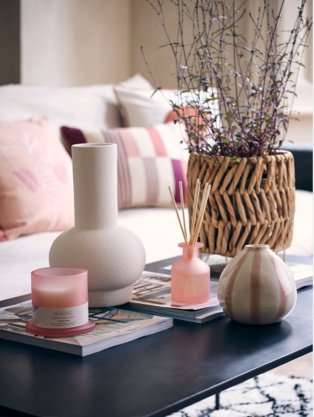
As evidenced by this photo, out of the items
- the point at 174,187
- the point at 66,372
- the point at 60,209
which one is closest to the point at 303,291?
the point at 66,372

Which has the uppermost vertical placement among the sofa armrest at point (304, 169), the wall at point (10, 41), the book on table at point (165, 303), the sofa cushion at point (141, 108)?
the wall at point (10, 41)

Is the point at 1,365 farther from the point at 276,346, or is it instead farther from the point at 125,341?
the point at 276,346

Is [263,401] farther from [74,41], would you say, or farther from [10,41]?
[74,41]

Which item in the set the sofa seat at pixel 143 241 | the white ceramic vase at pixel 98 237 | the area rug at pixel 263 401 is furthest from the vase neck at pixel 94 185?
the area rug at pixel 263 401

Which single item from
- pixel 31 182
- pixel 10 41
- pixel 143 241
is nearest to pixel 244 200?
pixel 143 241

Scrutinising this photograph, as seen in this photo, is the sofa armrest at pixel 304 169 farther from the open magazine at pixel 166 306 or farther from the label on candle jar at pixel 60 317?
the label on candle jar at pixel 60 317

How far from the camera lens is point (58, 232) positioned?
8.49ft

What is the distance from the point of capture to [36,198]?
8.25 feet

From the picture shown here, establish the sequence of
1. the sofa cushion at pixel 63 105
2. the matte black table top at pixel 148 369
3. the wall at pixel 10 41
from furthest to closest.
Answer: the wall at pixel 10 41, the sofa cushion at pixel 63 105, the matte black table top at pixel 148 369

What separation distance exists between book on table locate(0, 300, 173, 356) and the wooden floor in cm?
115

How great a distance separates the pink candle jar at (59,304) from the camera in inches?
54.4

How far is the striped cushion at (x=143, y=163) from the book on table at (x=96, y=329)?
4.35 feet

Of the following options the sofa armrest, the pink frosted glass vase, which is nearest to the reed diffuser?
the pink frosted glass vase

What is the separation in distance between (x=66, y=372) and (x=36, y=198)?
1.31 metres
